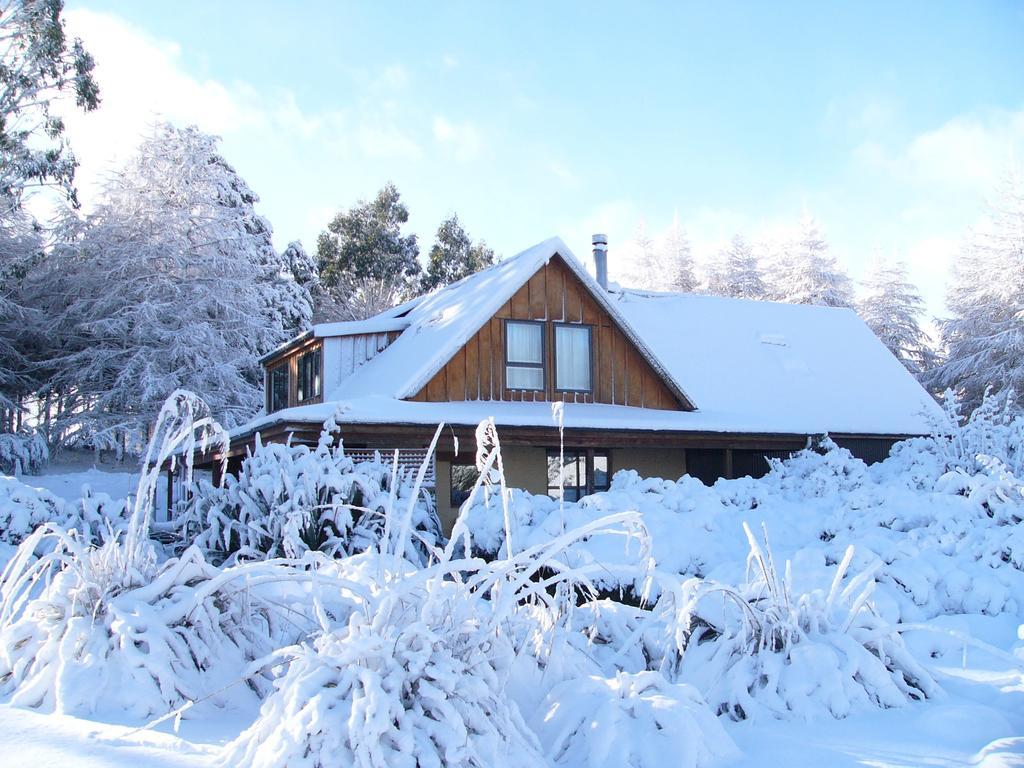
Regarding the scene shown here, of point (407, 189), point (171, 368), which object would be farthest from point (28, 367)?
point (407, 189)

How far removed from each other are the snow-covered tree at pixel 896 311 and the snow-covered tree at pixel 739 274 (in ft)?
24.7

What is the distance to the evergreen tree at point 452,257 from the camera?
1566 inches

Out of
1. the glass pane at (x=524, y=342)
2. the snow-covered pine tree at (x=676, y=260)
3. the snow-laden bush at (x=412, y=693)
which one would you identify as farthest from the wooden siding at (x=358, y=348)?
the snow-covered pine tree at (x=676, y=260)

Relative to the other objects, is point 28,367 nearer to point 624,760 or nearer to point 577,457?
point 577,457

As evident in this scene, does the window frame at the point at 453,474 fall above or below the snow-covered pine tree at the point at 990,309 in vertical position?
below

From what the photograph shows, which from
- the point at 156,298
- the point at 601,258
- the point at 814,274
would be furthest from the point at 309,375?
the point at 814,274

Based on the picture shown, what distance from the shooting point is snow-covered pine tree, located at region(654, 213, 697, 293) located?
166 feet

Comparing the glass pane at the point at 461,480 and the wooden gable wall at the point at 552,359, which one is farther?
the glass pane at the point at 461,480

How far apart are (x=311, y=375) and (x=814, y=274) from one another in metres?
29.8

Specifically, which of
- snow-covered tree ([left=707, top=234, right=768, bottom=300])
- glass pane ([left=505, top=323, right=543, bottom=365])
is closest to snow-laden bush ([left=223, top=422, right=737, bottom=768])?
glass pane ([left=505, top=323, right=543, bottom=365])

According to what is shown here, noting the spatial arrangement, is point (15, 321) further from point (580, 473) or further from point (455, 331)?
point (580, 473)

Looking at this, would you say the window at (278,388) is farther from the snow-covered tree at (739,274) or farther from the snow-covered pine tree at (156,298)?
the snow-covered tree at (739,274)

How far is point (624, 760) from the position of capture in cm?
376

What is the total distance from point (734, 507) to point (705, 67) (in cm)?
524
